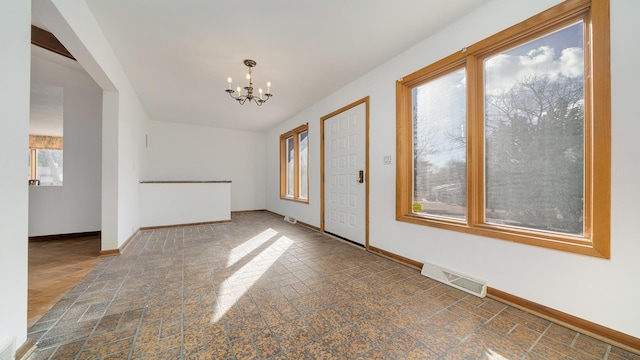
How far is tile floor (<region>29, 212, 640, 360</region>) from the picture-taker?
4.58 ft

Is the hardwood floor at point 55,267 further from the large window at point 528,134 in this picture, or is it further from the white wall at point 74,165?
the large window at point 528,134

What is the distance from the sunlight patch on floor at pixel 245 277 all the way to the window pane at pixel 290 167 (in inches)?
103

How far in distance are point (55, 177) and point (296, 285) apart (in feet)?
15.6

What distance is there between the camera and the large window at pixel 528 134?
5.15 ft

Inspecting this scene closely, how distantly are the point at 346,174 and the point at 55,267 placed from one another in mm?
3901

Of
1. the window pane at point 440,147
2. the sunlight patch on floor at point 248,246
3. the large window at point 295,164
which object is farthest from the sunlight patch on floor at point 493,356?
the large window at point 295,164

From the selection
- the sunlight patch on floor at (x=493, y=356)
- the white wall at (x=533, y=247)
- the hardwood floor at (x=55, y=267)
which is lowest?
the sunlight patch on floor at (x=493, y=356)

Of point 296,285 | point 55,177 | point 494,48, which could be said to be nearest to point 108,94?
point 55,177

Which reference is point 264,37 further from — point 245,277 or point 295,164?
point 295,164

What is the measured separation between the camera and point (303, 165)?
563 cm

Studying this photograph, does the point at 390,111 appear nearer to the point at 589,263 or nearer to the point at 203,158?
the point at 589,263

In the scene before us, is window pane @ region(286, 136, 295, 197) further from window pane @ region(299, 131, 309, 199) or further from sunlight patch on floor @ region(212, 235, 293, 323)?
sunlight patch on floor @ region(212, 235, 293, 323)

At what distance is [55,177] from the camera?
13.0 feet

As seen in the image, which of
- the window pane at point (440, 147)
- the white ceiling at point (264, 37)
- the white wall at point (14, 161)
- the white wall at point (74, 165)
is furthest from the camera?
the white wall at point (74, 165)
